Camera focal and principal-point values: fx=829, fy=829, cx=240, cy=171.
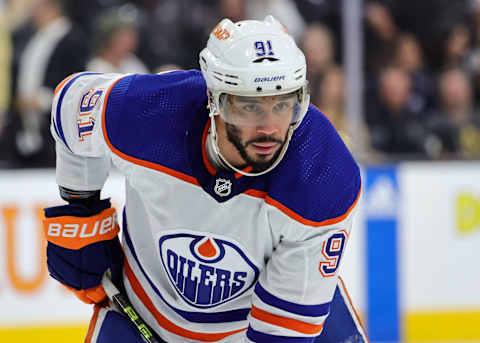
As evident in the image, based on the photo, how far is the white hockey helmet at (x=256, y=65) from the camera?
183cm

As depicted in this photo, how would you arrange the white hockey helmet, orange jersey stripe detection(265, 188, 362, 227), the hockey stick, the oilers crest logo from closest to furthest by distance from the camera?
the white hockey helmet → orange jersey stripe detection(265, 188, 362, 227) → the oilers crest logo → the hockey stick

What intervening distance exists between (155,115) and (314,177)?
416mm

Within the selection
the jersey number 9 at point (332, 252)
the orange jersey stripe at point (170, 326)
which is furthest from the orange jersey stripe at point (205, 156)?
the orange jersey stripe at point (170, 326)

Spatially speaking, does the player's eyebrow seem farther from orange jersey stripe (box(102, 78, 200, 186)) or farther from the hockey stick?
the hockey stick

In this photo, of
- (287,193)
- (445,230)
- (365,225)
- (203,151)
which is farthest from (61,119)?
(445,230)

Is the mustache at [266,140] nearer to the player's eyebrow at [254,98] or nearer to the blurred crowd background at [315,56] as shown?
the player's eyebrow at [254,98]

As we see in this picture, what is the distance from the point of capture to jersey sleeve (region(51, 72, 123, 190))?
2.15 meters

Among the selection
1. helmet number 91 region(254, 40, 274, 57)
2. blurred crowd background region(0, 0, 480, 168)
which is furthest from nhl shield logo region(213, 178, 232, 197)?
blurred crowd background region(0, 0, 480, 168)

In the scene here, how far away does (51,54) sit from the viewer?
391cm

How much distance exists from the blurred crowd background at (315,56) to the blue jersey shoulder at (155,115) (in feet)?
6.02

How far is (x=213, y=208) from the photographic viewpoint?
2.00 metres

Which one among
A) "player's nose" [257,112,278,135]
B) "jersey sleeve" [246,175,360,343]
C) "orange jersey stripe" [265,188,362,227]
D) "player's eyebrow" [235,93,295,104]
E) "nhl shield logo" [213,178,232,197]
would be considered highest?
"player's eyebrow" [235,93,295,104]

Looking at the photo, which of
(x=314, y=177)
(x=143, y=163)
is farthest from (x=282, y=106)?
(x=143, y=163)

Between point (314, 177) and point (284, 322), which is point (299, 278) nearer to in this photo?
point (284, 322)
